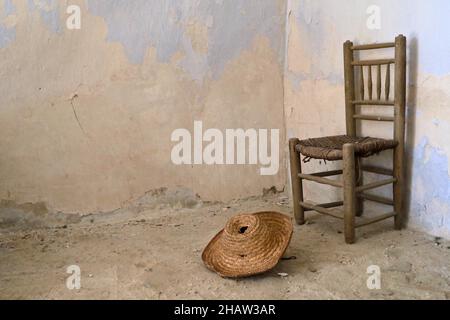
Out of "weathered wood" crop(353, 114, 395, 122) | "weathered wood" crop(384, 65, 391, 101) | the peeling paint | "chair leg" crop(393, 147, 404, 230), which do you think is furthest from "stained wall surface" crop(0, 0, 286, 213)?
"chair leg" crop(393, 147, 404, 230)

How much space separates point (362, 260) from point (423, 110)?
741 millimetres

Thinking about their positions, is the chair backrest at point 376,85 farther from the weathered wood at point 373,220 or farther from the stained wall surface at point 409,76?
the weathered wood at point 373,220

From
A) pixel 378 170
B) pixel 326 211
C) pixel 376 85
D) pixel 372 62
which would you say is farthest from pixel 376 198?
pixel 372 62

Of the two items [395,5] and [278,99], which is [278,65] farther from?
[395,5]

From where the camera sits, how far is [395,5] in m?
2.27

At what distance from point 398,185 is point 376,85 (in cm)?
51

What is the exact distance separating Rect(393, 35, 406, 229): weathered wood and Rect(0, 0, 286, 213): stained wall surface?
2.84 ft

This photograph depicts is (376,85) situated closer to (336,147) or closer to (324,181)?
(336,147)

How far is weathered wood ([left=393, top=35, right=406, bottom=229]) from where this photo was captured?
2188mm

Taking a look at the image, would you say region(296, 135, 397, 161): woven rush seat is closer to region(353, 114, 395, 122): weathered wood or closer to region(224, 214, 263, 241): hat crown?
region(353, 114, 395, 122): weathered wood

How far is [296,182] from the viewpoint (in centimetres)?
245

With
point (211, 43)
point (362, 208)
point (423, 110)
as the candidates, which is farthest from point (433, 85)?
point (211, 43)

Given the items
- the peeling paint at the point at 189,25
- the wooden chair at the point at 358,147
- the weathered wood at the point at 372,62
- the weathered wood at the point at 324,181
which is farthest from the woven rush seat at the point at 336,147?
the peeling paint at the point at 189,25

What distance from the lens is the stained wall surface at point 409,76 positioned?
84.0 inches
